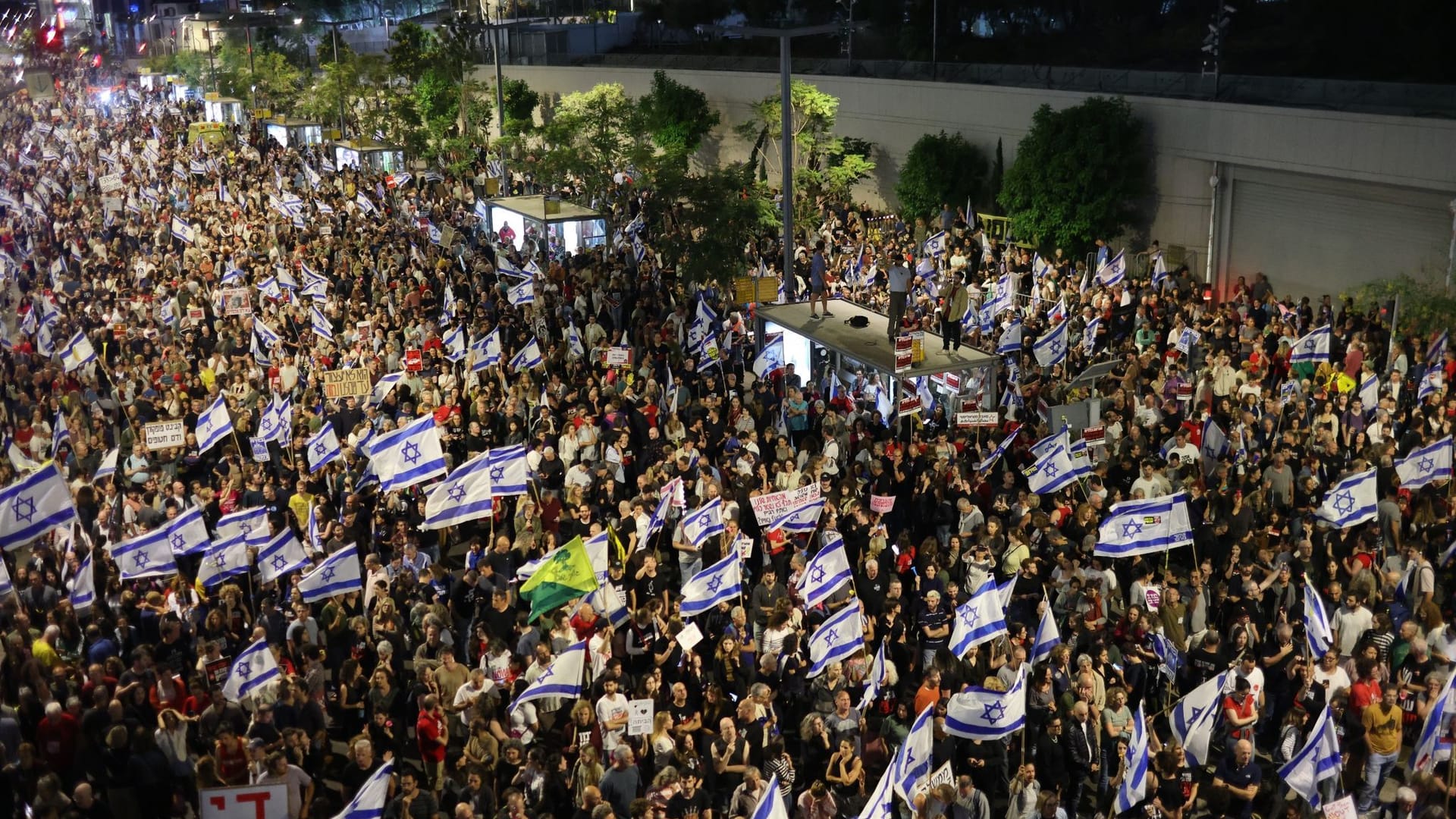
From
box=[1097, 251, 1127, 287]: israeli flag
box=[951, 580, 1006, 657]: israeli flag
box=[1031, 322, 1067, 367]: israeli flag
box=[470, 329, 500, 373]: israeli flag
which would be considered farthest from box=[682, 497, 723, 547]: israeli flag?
box=[1097, 251, 1127, 287]: israeli flag

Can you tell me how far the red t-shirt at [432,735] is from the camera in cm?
1085

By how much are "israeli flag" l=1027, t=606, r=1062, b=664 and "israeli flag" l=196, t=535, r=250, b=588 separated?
25.0 ft

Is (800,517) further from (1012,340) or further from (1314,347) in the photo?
(1314,347)

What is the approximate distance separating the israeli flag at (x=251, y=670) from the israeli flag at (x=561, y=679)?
214 centimetres

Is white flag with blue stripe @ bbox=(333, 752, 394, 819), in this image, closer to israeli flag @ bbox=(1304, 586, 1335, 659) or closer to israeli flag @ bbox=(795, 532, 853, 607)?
israeli flag @ bbox=(795, 532, 853, 607)

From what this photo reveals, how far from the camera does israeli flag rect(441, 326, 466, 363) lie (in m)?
20.9

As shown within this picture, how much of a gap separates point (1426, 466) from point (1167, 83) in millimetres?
18888

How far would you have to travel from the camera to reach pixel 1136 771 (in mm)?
9516

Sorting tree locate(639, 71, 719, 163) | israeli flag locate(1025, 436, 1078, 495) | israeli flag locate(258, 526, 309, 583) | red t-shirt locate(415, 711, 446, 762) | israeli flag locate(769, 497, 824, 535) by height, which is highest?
tree locate(639, 71, 719, 163)

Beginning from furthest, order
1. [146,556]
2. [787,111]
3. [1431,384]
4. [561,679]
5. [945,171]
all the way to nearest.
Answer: [945,171]
[787,111]
[1431,384]
[146,556]
[561,679]

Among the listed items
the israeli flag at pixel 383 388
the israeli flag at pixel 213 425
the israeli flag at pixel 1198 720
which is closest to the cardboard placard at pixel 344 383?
the israeli flag at pixel 383 388

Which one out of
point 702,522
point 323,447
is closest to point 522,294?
point 323,447

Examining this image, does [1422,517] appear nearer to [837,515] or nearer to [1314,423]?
[1314,423]

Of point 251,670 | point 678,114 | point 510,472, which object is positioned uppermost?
point 678,114
